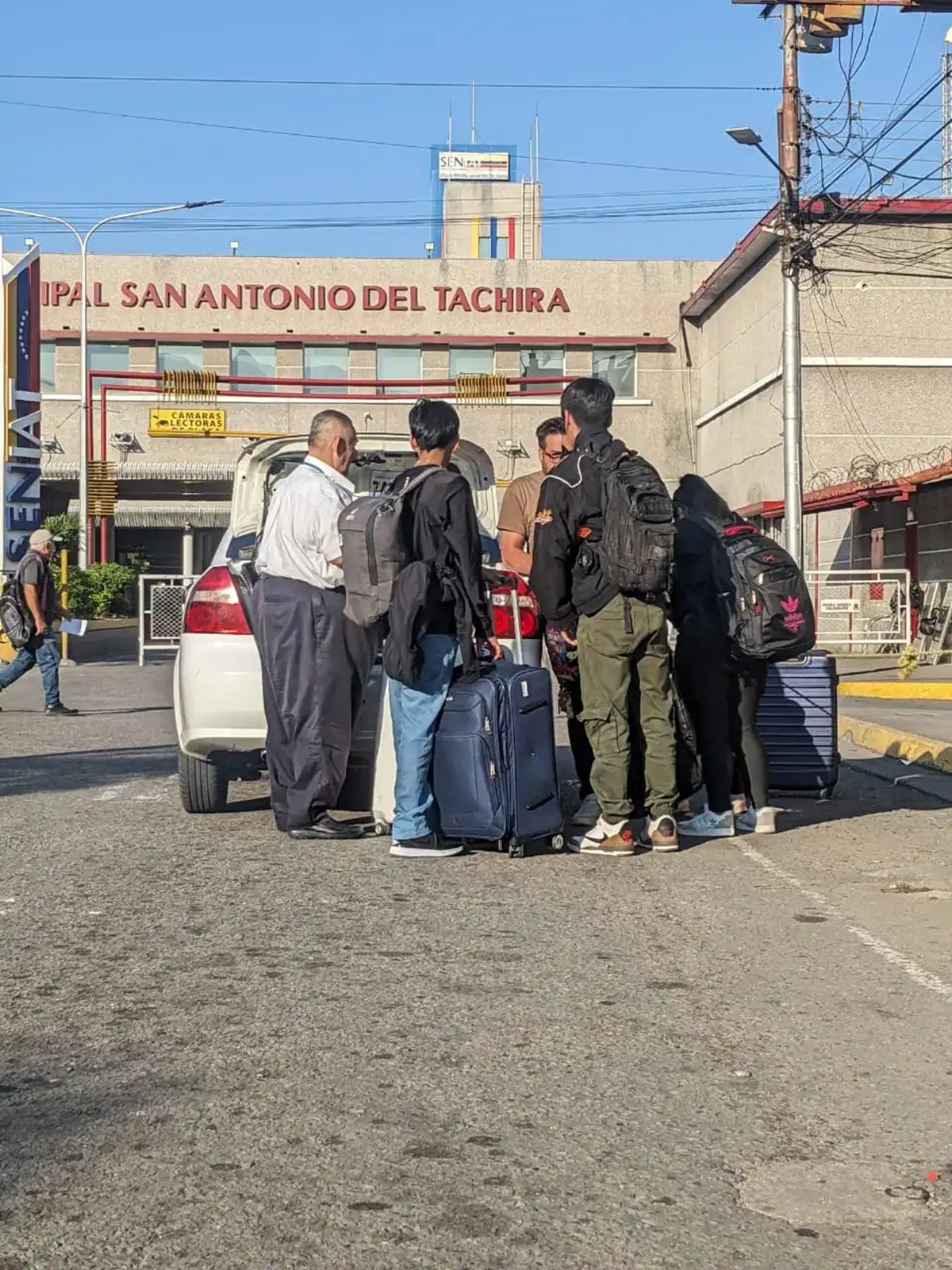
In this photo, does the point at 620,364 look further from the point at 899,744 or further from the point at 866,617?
the point at 899,744

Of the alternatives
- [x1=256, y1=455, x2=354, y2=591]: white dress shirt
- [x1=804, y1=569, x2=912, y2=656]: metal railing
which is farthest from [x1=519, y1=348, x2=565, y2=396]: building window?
[x1=256, y1=455, x2=354, y2=591]: white dress shirt

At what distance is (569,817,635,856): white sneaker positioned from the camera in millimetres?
7488

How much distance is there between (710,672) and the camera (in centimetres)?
779

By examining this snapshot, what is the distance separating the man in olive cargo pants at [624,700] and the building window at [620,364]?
4232 centimetres

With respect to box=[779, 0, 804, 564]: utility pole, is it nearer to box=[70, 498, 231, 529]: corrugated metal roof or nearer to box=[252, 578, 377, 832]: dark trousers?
box=[252, 578, 377, 832]: dark trousers

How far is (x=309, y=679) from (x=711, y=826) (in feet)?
6.77

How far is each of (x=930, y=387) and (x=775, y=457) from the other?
3.68m

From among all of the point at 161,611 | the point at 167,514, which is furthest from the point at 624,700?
the point at 167,514

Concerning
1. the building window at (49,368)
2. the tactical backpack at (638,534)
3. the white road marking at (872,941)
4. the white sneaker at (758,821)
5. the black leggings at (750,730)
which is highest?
the building window at (49,368)

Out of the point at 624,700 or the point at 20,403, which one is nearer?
the point at 624,700

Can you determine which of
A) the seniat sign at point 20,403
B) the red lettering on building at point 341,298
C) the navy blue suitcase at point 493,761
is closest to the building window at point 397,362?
the red lettering on building at point 341,298

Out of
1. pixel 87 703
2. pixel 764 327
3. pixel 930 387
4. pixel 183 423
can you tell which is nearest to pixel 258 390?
pixel 183 423

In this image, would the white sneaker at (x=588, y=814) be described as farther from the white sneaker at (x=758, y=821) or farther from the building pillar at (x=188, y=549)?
the building pillar at (x=188, y=549)

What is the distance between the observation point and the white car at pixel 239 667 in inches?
312
